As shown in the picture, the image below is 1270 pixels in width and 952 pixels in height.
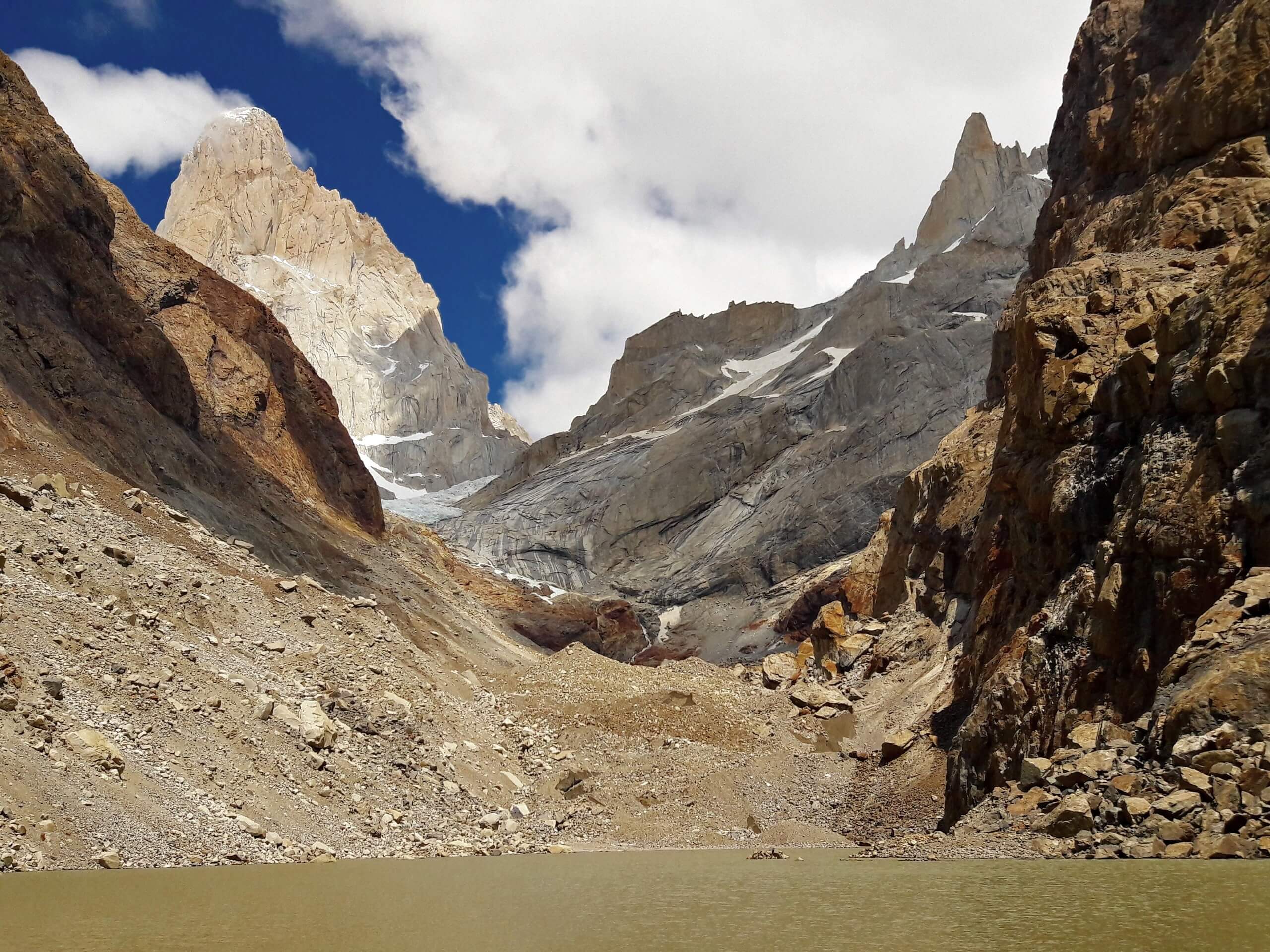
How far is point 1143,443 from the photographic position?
23.5 metres

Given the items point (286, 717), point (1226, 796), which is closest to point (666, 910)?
point (1226, 796)

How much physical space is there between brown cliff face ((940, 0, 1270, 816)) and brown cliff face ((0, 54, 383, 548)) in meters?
29.0

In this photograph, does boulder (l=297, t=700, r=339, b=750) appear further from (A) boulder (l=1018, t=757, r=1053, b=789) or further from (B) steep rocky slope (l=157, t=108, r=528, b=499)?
(B) steep rocky slope (l=157, t=108, r=528, b=499)

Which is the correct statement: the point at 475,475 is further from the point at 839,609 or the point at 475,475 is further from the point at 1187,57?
the point at 1187,57

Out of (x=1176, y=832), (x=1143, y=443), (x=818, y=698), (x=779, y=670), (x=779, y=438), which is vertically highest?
(x=779, y=438)

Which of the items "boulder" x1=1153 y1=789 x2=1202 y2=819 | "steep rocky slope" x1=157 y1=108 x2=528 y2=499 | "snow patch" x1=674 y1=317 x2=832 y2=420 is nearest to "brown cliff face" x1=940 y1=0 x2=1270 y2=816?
"boulder" x1=1153 y1=789 x2=1202 y2=819

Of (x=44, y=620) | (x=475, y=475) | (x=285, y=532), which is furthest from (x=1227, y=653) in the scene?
(x=475, y=475)

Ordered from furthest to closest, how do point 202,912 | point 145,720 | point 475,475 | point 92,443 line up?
point 475,475 → point 92,443 → point 145,720 → point 202,912

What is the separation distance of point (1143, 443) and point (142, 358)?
39.3 metres

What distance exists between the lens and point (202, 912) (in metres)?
15.1

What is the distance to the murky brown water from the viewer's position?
12.7 m

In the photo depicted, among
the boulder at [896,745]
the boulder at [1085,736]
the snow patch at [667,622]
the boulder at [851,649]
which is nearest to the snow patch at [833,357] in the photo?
the snow patch at [667,622]

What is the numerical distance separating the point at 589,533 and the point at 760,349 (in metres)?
56.2

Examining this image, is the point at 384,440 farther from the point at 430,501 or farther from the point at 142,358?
the point at 142,358
